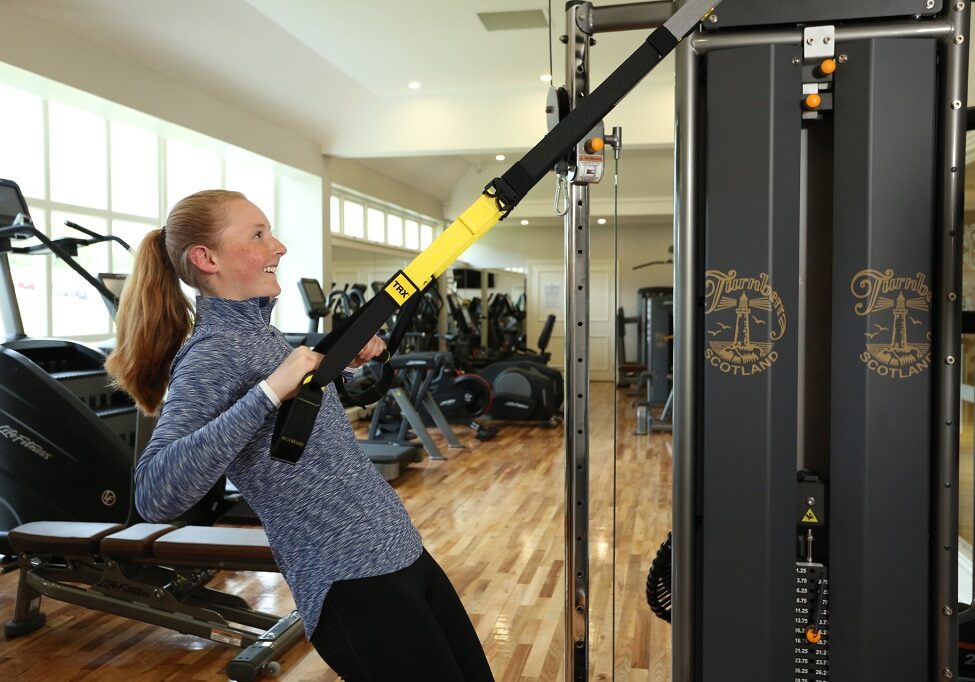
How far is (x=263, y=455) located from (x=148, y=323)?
0.98 ft

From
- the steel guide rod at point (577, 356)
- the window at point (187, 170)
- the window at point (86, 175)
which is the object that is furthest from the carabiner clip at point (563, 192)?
the window at point (187, 170)

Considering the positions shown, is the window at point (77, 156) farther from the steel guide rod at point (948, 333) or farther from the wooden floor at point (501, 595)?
the steel guide rod at point (948, 333)

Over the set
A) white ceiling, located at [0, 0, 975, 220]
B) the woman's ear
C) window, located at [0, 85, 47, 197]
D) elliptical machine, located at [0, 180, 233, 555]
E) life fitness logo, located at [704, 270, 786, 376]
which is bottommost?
elliptical machine, located at [0, 180, 233, 555]

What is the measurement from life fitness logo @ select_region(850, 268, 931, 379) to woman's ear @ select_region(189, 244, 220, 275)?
1071 mm

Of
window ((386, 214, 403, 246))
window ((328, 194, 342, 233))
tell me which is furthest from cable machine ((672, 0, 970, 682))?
window ((386, 214, 403, 246))

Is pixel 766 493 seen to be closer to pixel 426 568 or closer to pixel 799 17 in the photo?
pixel 426 568

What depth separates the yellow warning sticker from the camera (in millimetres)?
1068

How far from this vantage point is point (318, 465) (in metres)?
1.18

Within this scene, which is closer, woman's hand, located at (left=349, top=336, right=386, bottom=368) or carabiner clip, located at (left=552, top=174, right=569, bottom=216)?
woman's hand, located at (left=349, top=336, right=386, bottom=368)

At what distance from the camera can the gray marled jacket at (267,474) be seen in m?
1.07

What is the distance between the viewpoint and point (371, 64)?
6.11 m

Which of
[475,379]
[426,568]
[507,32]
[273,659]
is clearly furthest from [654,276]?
[426,568]

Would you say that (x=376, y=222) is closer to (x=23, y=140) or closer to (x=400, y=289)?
(x=23, y=140)

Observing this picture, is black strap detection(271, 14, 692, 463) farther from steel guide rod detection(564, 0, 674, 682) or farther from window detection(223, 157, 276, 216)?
window detection(223, 157, 276, 216)
